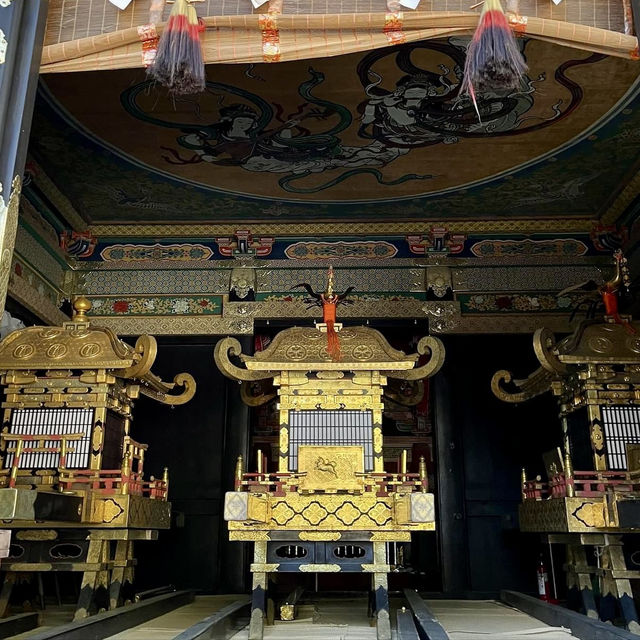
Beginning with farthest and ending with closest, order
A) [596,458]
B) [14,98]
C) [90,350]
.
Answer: [90,350] < [596,458] < [14,98]

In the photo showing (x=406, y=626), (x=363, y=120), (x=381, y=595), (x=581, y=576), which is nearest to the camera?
(x=406, y=626)

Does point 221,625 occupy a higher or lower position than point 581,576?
lower

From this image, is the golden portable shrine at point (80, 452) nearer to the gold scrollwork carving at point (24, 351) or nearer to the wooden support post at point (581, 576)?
the gold scrollwork carving at point (24, 351)

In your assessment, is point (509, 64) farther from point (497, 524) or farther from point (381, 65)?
point (497, 524)

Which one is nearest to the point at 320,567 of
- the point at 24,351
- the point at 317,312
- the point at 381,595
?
the point at 381,595

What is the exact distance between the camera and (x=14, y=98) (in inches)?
137

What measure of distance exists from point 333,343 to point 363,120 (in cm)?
214

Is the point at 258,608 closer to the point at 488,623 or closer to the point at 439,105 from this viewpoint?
the point at 488,623

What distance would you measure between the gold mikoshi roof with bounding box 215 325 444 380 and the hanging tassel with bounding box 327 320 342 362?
3cm

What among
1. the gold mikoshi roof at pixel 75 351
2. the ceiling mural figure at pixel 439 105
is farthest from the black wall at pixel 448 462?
the ceiling mural figure at pixel 439 105

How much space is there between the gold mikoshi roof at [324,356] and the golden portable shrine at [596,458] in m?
1.07

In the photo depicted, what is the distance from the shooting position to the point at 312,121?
6492mm

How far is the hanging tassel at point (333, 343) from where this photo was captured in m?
5.59

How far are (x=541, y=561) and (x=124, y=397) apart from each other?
427 cm
